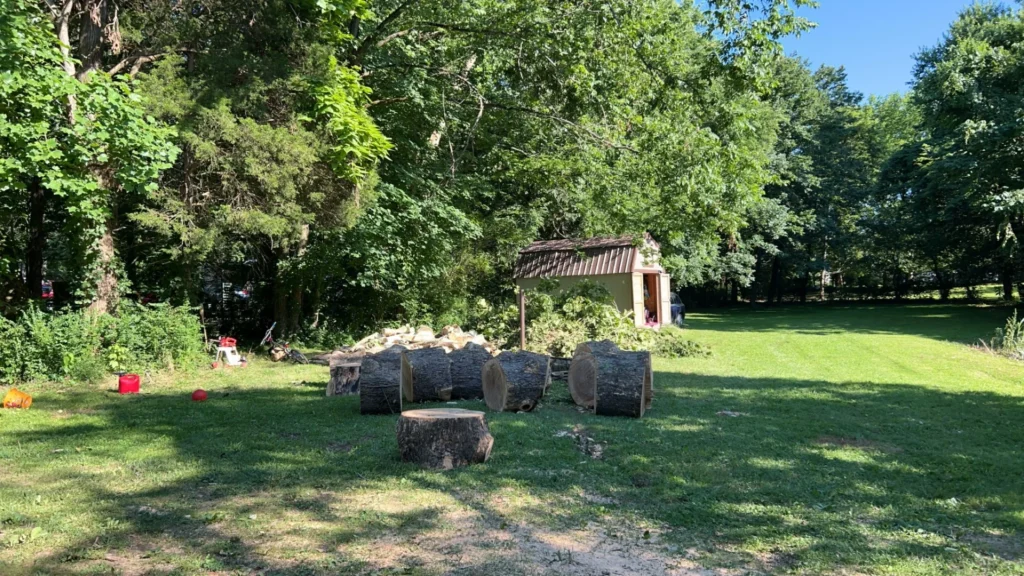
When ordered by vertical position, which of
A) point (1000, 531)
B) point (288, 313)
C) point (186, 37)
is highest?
point (186, 37)

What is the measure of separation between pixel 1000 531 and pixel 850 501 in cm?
95

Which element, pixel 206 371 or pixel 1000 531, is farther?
pixel 206 371

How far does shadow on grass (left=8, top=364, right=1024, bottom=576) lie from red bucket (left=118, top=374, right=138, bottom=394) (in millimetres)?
1529

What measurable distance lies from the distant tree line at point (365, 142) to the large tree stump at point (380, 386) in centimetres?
474

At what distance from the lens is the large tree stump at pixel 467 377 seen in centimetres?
948

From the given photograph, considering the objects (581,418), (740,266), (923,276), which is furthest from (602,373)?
(923,276)

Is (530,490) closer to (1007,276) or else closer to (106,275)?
(106,275)

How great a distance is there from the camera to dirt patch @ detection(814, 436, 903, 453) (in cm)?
688

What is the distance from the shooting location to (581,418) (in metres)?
8.20

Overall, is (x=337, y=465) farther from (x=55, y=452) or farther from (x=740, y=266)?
(x=740, y=266)

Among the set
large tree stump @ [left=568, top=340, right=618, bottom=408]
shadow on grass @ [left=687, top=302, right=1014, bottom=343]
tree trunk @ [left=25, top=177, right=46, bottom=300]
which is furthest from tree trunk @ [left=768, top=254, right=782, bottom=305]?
tree trunk @ [left=25, top=177, right=46, bottom=300]

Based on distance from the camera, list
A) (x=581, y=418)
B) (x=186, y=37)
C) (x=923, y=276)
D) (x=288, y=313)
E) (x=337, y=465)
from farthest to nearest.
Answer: (x=923, y=276) → (x=288, y=313) → (x=186, y=37) → (x=581, y=418) → (x=337, y=465)

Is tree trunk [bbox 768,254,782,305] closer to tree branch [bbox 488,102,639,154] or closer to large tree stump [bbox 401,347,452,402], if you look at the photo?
tree branch [bbox 488,102,639,154]

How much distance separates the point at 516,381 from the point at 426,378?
4.90ft
